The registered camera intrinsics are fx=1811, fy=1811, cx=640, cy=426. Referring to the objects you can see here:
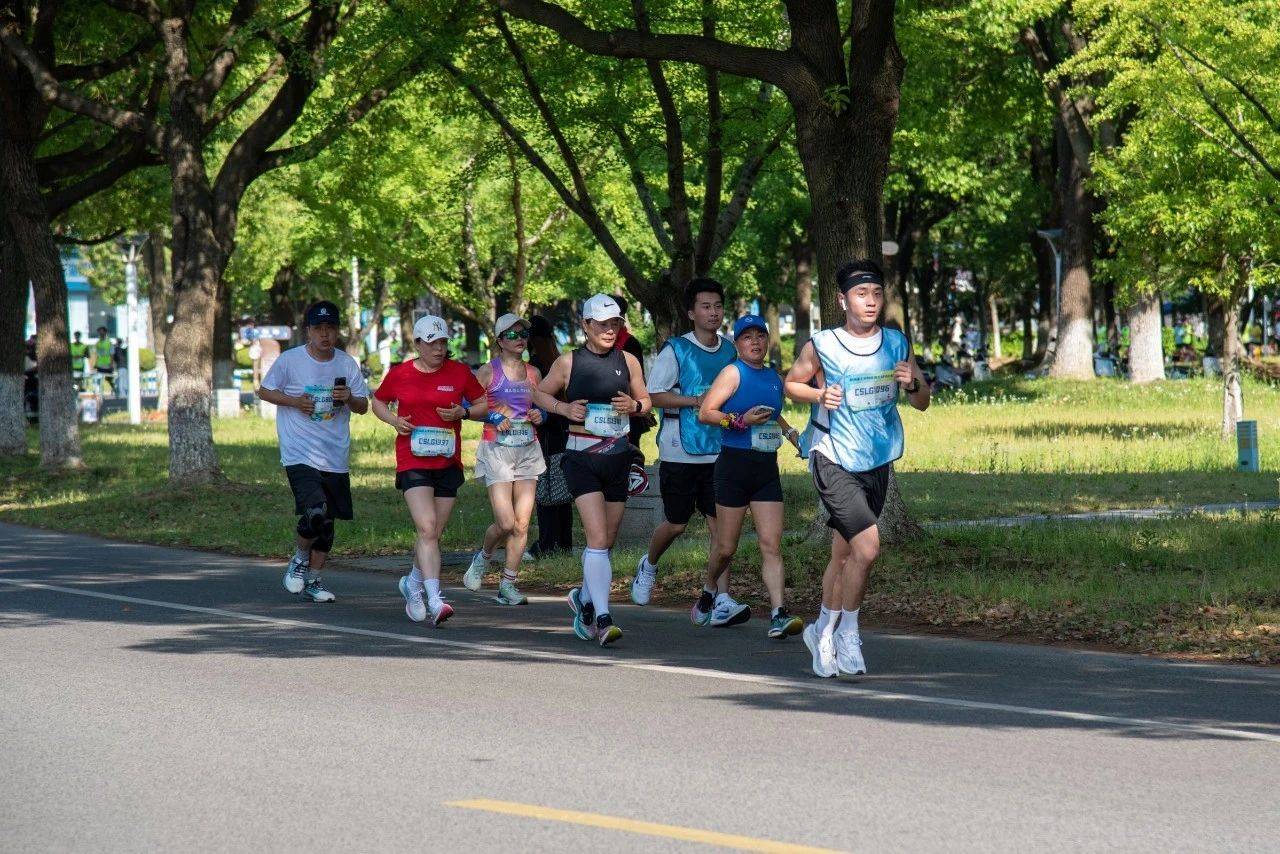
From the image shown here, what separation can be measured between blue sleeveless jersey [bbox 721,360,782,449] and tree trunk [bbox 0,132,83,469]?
16.7 meters

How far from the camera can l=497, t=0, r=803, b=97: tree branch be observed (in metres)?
13.8

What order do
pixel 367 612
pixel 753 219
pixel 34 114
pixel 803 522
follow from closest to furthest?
pixel 367 612, pixel 803 522, pixel 34 114, pixel 753 219

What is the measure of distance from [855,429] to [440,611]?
3.35 meters

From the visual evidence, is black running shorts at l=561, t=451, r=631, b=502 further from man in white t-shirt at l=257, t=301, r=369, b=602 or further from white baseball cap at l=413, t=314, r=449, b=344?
man in white t-shirt at l=257, t=301, r=369, b=602

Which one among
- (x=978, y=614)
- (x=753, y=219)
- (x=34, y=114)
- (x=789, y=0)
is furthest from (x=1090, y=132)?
(x=978, y=614)

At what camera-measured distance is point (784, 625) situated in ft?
35.4

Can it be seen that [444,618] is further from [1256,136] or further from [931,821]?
[1256,136]

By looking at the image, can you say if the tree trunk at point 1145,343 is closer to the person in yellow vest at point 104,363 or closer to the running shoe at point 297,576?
the running shoe at point 297,576

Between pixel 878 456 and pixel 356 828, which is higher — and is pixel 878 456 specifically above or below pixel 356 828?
above

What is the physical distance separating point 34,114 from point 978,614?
19311 millimetres

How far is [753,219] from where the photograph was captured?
173ft

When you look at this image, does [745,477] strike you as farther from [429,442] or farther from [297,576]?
[297,576]

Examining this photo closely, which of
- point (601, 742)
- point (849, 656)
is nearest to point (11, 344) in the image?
point (849, 656)

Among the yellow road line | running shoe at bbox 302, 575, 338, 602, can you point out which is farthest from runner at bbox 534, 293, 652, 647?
the yellow road line
